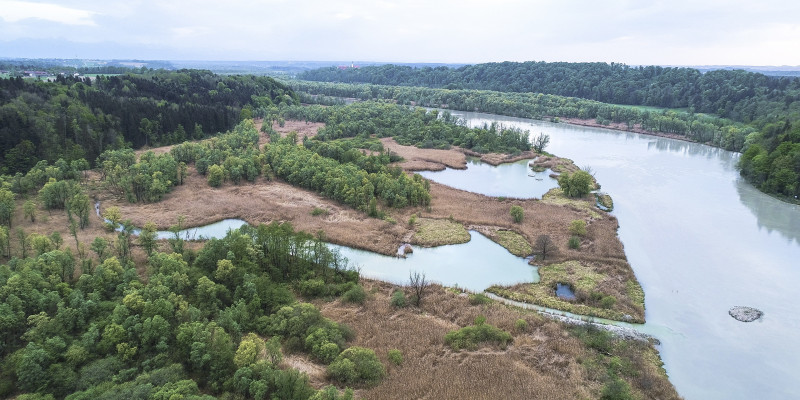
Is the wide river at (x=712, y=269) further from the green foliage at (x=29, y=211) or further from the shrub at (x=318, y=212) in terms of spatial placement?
the green foliage at (x=29, y=211)

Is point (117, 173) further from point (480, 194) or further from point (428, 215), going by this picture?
point (480, 194)

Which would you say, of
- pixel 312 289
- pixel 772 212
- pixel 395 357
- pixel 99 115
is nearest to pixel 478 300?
pixel 395 357

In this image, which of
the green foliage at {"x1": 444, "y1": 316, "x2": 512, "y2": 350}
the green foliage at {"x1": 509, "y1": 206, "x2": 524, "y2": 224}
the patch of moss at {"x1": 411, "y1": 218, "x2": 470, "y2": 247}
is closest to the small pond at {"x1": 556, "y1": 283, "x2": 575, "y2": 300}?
the green foliage at {"x1": 444, "y1": 316, "x2": 512, "y2": 350}

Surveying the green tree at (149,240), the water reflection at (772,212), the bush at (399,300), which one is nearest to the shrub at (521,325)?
the bush at (399,300)

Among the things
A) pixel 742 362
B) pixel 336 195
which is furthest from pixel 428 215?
pixel 742 362

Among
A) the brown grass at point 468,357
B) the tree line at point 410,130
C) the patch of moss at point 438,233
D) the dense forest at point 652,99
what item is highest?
the dense forest at point 652,99
